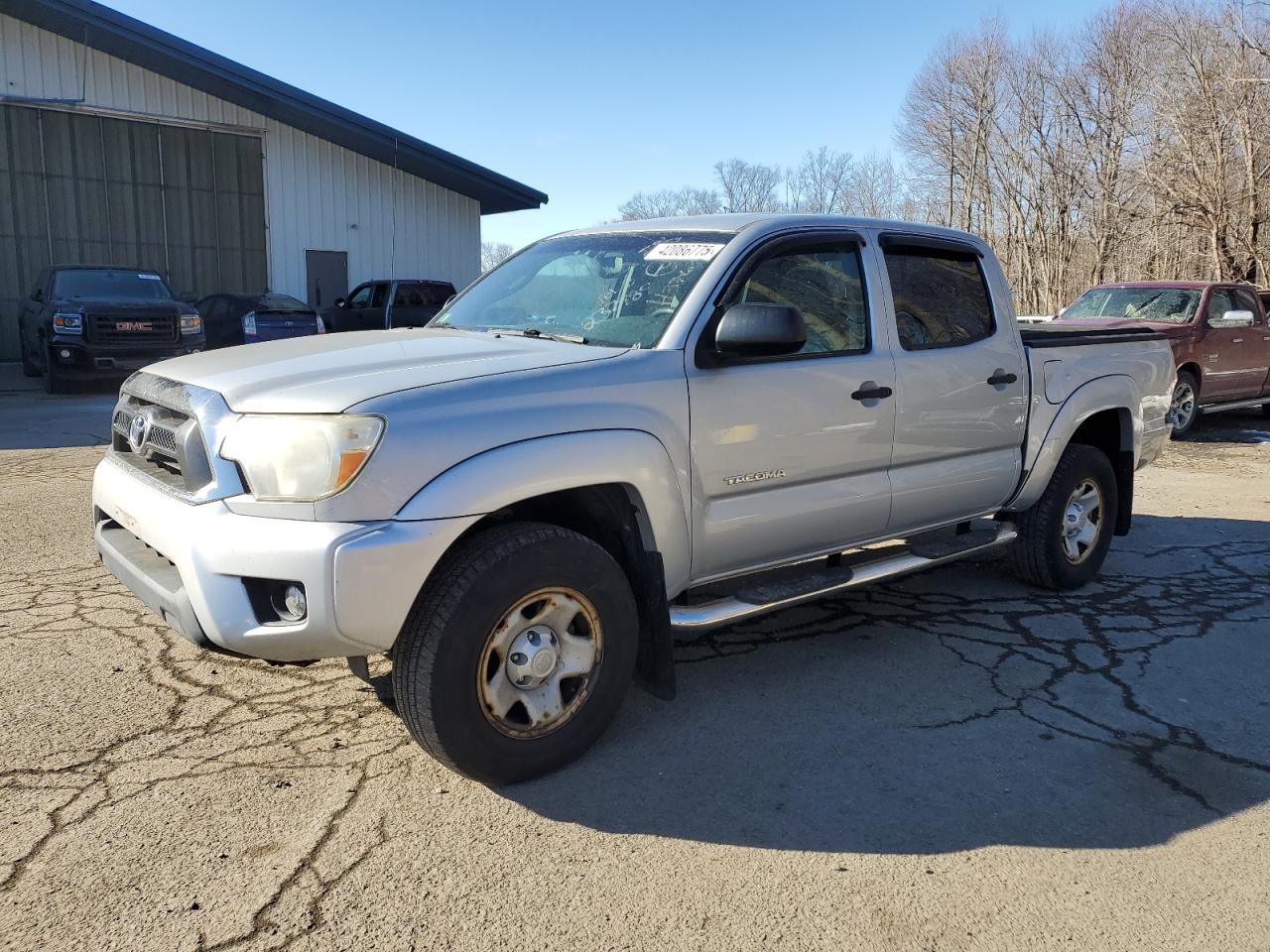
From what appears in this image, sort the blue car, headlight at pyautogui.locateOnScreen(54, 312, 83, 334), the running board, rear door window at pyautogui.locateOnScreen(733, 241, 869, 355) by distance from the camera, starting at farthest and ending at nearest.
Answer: the blue car → headlight at pyautogui.locateOnScreen(54, 312, 83, 334) → rear door window at pyautogui.locateOnScreen(733, 241, 869, 355) → the running board

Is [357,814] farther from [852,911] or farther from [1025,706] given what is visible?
[1025,706]

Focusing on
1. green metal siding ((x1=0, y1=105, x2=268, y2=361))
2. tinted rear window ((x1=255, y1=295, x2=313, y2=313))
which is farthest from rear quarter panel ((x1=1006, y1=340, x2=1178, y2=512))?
green metal siding ((x1=0, y1=105, x2=268, y2=361))

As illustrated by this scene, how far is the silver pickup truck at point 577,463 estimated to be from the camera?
2.93 metres

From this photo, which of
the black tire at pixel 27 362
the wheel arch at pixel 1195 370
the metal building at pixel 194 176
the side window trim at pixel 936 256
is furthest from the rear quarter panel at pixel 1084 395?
the metal building at pixel 194 176

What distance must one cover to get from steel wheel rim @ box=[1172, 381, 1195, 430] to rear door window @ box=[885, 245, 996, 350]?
29.4 feet

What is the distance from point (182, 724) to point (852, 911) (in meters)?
2.45

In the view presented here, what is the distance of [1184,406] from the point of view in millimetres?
12562

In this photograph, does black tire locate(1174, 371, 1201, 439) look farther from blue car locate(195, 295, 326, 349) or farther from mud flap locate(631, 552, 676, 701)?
blue car locate(195, 295, 326, 349)

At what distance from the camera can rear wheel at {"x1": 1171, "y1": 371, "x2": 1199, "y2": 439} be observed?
1251cm

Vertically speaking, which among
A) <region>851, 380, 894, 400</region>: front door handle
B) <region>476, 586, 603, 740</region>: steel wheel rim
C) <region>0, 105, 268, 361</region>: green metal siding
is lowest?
<region>476, 586, 603, 740</region>: steel wheel rim

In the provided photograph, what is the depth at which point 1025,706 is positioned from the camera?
4.04 metres

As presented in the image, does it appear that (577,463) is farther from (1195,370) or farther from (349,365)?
(1195,370)

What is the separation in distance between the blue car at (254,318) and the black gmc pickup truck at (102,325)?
197 cm

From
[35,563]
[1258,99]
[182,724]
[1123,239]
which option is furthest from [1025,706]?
[1123,239]
